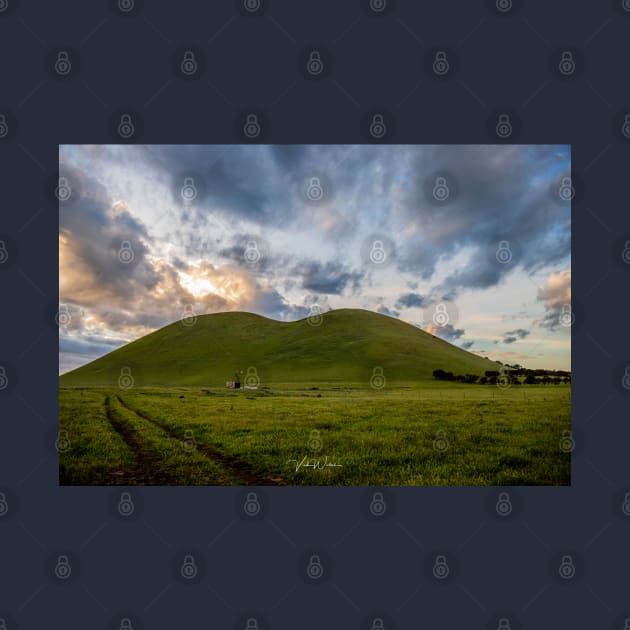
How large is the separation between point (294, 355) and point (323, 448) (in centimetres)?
2342

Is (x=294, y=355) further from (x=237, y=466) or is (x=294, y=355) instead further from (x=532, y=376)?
(x=237, y=466)

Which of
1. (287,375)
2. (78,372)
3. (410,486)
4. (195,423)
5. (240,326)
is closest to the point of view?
(410,486)

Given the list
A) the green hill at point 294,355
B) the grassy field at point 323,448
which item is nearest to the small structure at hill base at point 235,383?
the green hill at point 294,355

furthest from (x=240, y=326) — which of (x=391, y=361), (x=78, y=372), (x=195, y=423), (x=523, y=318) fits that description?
(x=391, y=361)

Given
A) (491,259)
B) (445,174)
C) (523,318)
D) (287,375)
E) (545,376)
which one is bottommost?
(287,375)

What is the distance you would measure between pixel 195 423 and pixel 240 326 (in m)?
9.42

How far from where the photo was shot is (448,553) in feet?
20.7

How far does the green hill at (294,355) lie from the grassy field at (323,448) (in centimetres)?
552

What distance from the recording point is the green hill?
65.0 ft

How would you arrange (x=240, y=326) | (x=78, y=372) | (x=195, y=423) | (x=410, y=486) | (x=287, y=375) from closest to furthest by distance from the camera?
(x=410, y=486) → (x=78, y=372) → (x=195, y=423) → (x=240, y=326) → (x=287, y=375)

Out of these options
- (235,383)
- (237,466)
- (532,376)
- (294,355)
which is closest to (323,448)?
(237,466)

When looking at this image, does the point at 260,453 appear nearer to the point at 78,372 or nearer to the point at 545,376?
the point at 78,372

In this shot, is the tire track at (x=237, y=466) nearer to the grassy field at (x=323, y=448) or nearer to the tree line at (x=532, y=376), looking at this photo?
the grassy field at (x=323, y=448)

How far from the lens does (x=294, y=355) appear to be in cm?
3209
